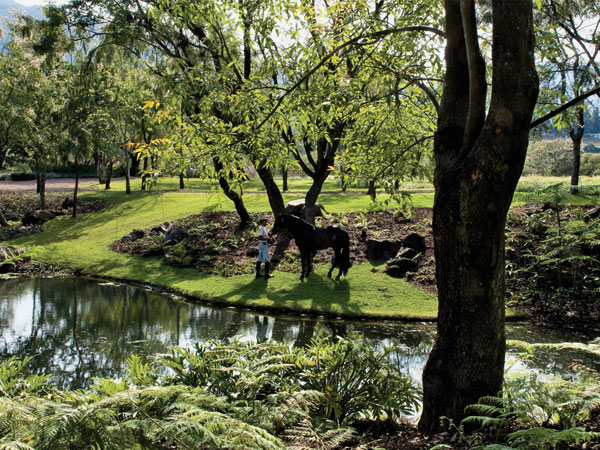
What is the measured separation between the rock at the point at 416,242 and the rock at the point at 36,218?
21.3 metres

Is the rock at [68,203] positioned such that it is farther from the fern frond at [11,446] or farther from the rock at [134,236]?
the fern frond at [11,446]

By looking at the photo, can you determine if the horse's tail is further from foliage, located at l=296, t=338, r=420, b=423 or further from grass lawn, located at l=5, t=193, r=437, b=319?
foliage, located at l=296, t=338, r=420, b=423

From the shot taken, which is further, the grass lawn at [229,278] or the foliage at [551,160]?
the foliage at [551,160]

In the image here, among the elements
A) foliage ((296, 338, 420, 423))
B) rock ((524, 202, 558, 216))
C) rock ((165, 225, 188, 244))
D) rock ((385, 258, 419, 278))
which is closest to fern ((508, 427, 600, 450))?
foliage ((296, 338, 420, 423))

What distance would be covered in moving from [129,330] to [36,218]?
61.7 feet

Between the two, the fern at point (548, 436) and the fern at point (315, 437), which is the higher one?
the fern at point (548, 436)

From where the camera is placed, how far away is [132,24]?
1828 cm

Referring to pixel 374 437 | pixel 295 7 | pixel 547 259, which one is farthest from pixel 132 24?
pixel 374 437

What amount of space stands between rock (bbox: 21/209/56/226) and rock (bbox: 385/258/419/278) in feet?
69.5

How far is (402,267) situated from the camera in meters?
16.1

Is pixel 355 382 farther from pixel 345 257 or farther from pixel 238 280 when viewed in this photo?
pixel 238 280

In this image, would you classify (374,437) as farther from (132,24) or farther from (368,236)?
(132,24)

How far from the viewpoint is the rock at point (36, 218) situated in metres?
27.5

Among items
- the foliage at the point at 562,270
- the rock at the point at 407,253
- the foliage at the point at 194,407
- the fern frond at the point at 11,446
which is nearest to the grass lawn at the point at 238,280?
the rock at the point at 407,253
